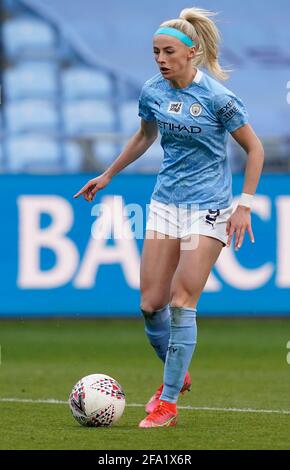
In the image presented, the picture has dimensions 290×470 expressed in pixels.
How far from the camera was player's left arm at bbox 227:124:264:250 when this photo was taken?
6.32 m

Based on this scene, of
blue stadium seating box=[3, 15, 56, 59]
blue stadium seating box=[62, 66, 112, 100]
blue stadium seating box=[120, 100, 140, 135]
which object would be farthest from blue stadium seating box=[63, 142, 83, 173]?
blue stadium seating box=[3, 15, 56, 59]

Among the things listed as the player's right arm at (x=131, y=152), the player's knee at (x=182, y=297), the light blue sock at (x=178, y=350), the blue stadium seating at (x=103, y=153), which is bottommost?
the light blue sock at (x=178, y=350)

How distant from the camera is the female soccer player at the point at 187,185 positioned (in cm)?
644

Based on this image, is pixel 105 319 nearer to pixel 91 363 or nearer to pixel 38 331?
pixel 38 331

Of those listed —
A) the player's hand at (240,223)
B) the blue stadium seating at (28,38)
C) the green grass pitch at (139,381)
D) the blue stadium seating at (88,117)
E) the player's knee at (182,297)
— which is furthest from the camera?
the blue stadium seating at (28,38)

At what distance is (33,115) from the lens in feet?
49.7

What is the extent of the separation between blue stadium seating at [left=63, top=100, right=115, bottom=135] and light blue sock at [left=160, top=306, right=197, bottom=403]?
347 inches

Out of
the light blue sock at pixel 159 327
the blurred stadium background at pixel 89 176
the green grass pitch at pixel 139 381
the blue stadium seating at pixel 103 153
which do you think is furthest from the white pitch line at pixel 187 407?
the blue stadium seating at pixel 103 153

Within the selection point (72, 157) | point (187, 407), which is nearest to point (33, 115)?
point (72, 157)

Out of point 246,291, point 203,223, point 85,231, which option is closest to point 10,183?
point 85,231

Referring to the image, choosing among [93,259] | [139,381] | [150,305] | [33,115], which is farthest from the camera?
[33,115]

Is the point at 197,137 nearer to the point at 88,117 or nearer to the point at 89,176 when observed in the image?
the point at 89,176

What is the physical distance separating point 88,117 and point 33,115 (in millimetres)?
690

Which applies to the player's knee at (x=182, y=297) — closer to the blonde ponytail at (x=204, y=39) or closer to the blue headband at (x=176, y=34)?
the blonde ponytail at (x=204, y=39)
